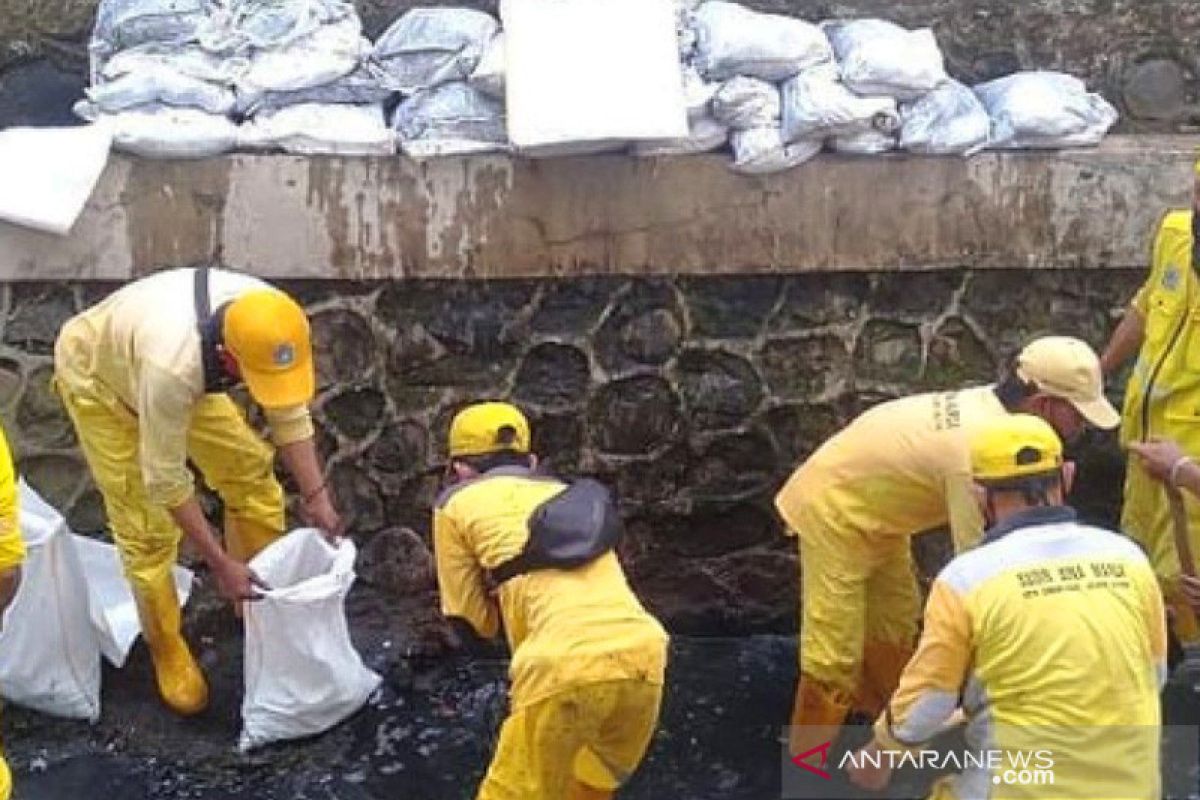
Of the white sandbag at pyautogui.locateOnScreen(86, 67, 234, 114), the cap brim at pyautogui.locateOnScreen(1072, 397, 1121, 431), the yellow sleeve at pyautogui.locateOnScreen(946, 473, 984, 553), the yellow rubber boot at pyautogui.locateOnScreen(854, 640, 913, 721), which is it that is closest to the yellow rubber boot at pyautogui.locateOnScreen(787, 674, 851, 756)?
the yellow rubber boot at pyautogui.locateOnScreen(854, 640, 913, 721)

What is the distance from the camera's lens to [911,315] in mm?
6090

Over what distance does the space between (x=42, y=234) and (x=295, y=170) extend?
0.82 meters

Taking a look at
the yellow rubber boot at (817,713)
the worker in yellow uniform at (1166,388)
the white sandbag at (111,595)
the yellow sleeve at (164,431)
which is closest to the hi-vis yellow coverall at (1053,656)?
the yellow rubber boot at (817,713)

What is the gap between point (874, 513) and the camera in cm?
497

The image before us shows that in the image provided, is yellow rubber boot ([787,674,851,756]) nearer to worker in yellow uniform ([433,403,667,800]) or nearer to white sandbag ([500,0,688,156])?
worker in yellow uniform ([433,403,667,800])

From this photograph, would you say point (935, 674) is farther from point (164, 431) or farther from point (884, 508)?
point (164, 431)

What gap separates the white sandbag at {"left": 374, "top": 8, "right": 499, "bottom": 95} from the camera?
6082 millimetres

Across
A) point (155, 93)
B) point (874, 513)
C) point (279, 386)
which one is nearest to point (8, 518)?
point (279, 386)

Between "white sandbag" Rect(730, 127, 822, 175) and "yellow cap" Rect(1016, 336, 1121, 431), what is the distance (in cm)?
144

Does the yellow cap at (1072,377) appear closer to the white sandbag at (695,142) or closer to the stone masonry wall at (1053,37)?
Answer: the white sandbag at (695,142)

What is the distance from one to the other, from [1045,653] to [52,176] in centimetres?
351

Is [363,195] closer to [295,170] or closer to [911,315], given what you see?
[295,170]

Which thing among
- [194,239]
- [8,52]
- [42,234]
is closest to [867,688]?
[194,239]

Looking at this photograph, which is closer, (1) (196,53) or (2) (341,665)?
(2) (341,665)
